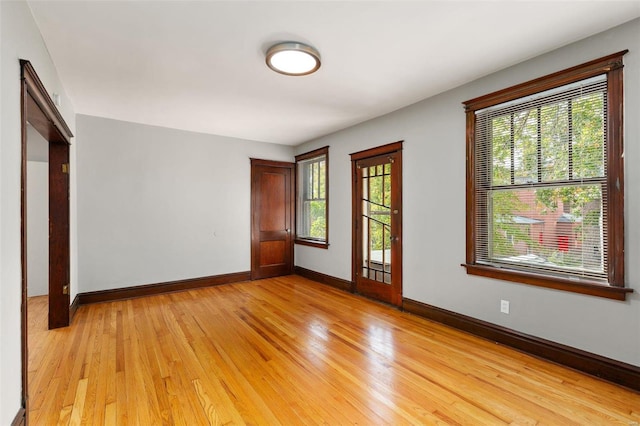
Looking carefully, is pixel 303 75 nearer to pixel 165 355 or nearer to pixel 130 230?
pixel 165 355

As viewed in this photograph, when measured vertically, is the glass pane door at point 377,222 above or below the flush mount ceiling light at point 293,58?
below

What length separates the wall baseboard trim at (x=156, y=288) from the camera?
4164 mm

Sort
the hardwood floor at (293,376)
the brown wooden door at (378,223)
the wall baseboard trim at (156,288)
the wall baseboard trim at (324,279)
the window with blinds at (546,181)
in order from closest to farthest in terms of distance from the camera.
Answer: the hardwood floor at (293,376), the window with blinds at (546,181), the brown wooden door at (378,223), the wall baseboard trim at (156,288), the wall baseboard trim at (324,279)

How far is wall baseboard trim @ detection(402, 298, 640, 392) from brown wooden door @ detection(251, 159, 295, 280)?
124 inches

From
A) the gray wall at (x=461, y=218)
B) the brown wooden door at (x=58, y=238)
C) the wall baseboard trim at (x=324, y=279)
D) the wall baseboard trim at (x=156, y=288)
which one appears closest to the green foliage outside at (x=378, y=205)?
the gray wall at (x=461, y=218)

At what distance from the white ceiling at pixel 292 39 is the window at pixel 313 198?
1.83m

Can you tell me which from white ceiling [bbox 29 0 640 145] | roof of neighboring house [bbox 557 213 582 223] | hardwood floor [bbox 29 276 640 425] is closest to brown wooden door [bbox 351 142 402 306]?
hardwood floor [bbox 29 276 640 425]

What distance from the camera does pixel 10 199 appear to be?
1610mm

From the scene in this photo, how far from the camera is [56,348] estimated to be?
2.83 metres

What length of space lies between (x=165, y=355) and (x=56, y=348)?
1.12 meters

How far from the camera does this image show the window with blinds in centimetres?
234

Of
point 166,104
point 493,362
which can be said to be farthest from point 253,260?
point 493,362

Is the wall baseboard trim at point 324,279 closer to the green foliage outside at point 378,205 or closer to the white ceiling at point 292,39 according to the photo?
the green foliage outside at point 378,205

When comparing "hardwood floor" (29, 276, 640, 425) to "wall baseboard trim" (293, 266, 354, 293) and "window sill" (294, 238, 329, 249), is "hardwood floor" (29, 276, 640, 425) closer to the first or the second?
"wall baseboard trim" (293, 266, 354, 293)
